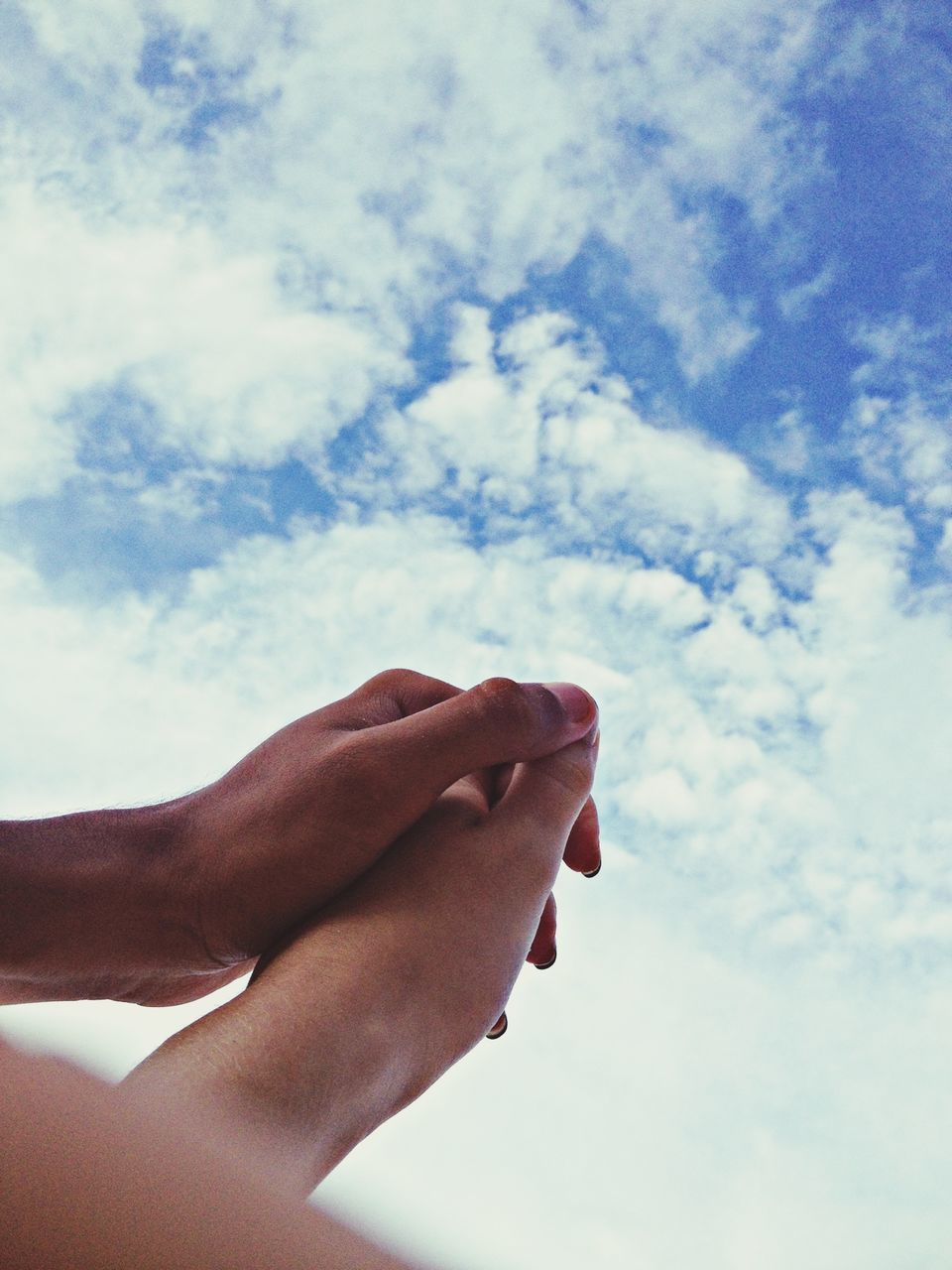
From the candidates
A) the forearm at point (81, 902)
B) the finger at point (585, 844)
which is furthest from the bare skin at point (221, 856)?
the finger at point (585, 844)

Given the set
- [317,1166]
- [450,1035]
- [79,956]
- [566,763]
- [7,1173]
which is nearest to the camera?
[7,1173]

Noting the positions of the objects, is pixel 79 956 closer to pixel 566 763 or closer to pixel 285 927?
pixel 285 927

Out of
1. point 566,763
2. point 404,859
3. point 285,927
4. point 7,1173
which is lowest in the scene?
point 7,1173

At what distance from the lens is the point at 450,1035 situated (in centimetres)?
103

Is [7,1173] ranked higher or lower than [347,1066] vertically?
lower

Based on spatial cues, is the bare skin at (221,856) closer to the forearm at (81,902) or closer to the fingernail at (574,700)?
the forearm at (81,902)

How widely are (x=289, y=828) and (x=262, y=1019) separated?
318 millimetres

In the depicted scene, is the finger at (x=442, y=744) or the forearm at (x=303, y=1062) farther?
the finger at (x=442, y=744)

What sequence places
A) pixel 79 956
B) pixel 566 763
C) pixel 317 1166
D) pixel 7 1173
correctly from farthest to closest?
pixel 566 763, pixel 79 956, pixel 317 1166, pixel 7 1173

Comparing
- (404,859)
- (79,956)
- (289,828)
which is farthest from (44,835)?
(404,859)

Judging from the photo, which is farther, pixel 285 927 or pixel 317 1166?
pixel 285 927

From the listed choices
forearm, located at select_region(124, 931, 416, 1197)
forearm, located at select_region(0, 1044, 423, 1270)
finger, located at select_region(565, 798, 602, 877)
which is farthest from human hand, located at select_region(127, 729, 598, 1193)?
forearm, located at select_region(0, 1044, 423, 1270)

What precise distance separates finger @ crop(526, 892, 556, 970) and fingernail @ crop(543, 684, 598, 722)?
1.01 ft

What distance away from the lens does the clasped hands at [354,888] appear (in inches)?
35.2
